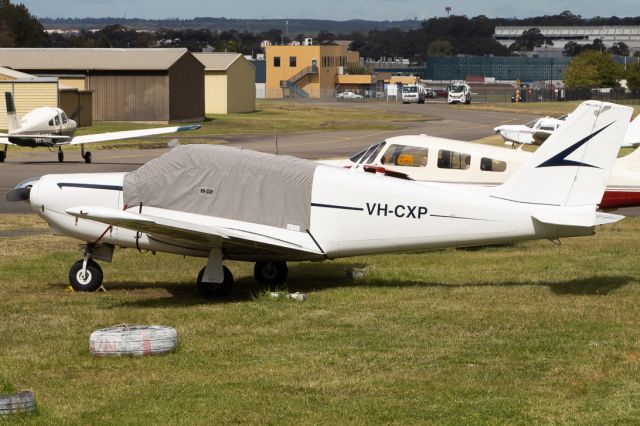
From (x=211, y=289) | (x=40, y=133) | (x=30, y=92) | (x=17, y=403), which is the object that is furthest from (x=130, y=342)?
(x=30, y=92)

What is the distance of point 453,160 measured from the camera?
18.8 m

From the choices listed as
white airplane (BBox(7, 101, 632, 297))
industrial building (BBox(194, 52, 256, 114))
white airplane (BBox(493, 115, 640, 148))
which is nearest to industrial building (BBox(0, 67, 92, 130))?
industrial building (BBox(194, 52, 256, 114))

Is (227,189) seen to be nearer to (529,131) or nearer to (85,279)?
(85,279)

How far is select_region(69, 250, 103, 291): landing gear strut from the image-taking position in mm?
15305

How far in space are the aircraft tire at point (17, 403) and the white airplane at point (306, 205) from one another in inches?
198

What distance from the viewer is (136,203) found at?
49.2ft

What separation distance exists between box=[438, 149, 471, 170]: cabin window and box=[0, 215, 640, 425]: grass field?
72.9 inches

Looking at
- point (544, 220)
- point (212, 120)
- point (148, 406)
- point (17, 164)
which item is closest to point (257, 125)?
point (212, 120)

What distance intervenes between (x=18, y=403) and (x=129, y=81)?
5816cm

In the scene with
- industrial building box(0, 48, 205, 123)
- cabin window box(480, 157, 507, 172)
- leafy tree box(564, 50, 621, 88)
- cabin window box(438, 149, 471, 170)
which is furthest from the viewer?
leafy tree box(564, 50, 621, 88)

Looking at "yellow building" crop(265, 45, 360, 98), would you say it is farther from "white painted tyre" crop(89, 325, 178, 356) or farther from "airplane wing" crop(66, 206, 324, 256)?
"white painted tyre" crop(89, 325, 178, 356)

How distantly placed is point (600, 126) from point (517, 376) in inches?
193

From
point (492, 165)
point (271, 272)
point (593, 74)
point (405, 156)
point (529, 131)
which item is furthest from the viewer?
point (593, 74)

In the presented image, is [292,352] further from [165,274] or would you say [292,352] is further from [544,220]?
[165,274]
